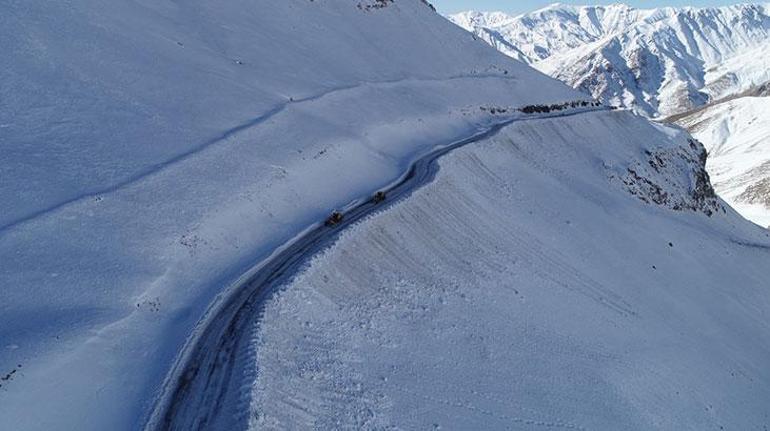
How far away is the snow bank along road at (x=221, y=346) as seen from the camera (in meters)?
16.1

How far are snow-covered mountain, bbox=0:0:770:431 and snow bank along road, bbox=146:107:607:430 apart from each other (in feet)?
0.32

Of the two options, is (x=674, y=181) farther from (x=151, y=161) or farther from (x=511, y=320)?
(x=151, y=161)

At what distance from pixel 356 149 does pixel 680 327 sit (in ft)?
72.7

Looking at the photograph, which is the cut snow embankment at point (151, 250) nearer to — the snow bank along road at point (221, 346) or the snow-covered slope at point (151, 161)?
A: the snow-covered slope at point (151, 161)

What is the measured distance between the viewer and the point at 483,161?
42.4m

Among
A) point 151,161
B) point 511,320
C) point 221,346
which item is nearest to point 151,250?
point 221,346

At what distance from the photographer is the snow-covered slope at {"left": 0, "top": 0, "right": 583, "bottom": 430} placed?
17109 millimetres

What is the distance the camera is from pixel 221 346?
61.0 feet

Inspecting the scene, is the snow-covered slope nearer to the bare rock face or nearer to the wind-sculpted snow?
the wind-sculpted snow

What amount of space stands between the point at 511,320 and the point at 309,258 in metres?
9.55

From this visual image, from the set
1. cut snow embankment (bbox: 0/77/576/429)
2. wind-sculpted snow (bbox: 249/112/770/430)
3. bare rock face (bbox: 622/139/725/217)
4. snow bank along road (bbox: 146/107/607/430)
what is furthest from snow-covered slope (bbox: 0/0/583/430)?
bare rock face (bbox: 622/139/725/217)

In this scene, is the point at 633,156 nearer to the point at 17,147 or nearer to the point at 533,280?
the point at 533,280

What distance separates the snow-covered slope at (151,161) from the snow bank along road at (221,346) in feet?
1.55

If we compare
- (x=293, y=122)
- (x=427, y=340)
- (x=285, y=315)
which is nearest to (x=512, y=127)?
(x=293, y=122)
